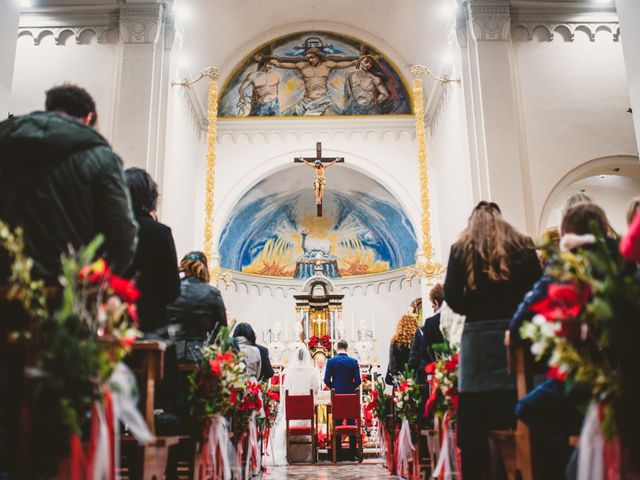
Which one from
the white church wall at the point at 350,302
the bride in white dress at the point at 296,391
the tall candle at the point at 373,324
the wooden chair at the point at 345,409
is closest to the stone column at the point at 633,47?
the wooden chair at the point at 345,409

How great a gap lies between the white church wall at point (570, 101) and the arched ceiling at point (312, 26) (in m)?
2.87

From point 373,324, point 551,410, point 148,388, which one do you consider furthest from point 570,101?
point 373,324

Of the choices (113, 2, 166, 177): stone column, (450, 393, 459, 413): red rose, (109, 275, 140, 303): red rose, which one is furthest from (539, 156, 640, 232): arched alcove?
(109, 275, 140, 303): red rose

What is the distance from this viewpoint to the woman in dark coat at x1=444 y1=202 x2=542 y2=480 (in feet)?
10.1

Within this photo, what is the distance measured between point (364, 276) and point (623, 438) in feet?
61.2

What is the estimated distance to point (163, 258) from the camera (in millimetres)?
3533

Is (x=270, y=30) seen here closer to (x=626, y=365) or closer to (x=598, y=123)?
(x=598, y=123)

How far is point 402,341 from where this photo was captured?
7.23 m

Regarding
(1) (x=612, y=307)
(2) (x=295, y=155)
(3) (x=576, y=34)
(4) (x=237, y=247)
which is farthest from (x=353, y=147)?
(1) (x=612, y=307)

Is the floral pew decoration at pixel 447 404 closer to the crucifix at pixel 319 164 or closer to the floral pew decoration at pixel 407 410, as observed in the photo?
the floral pew decoration at pixel 407 410

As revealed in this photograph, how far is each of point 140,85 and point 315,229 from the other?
11.8 meters

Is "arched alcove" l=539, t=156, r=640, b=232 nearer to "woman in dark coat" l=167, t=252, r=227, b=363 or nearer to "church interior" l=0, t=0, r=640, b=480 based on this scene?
"church interior" l=0, t=0, r=640, b=480

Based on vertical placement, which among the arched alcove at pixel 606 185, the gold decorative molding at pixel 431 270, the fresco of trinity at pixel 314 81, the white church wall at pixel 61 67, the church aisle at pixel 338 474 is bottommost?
the church aisle at pixel 338 474

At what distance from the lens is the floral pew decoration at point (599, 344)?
79.2 inches
